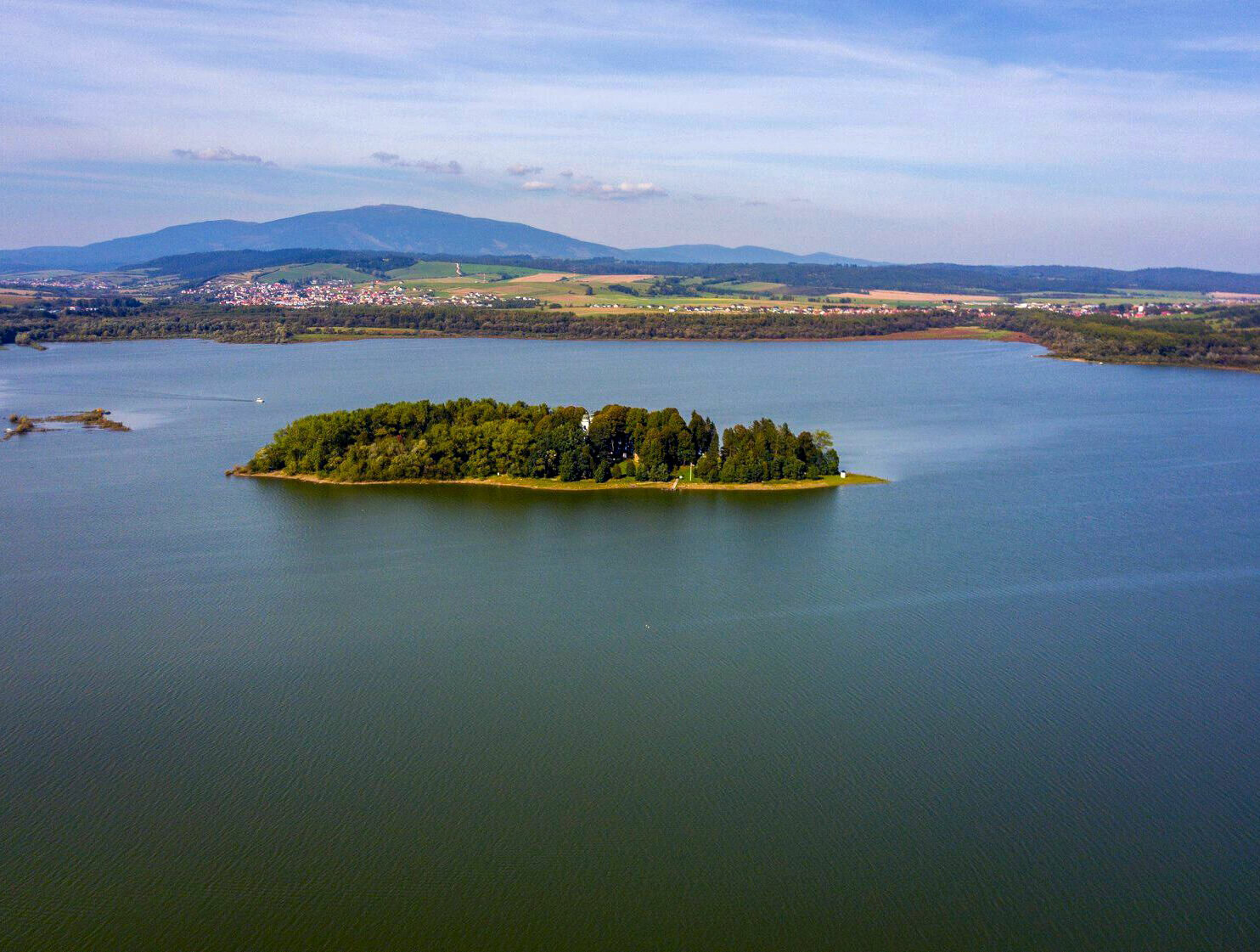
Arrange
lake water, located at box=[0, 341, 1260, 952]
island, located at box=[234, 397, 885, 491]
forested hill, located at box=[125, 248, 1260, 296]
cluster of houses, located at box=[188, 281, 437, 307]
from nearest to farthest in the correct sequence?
lake water, located at box=[0, 341, 1260, 952]
island, located at box=[234, 397, 885, 491]
cluster of houses, located at box=[188, 281, 437, 307]
forested hill, located at box=[125, 248, 1260, 296]

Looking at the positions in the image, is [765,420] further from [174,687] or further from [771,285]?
[771,285]

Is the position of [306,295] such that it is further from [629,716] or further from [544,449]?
[629,716]

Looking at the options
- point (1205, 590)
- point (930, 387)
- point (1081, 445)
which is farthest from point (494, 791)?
point (930, 387)

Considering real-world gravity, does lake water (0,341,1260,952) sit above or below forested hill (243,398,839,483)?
below

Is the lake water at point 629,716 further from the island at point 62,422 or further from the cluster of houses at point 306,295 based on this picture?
the cluster of houses at point 306,295

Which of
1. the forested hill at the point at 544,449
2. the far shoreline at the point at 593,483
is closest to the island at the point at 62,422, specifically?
the forested hill at the point at 544,449

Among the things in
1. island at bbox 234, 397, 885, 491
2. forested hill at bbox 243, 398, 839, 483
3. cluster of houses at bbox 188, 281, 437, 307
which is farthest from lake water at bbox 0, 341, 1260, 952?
cluster of houses at bbox 188, 281, 437, 307

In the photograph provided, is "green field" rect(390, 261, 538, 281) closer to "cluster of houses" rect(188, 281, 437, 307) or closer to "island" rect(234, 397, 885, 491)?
"cluster of houses" rect(188, 281, 437, 307)
